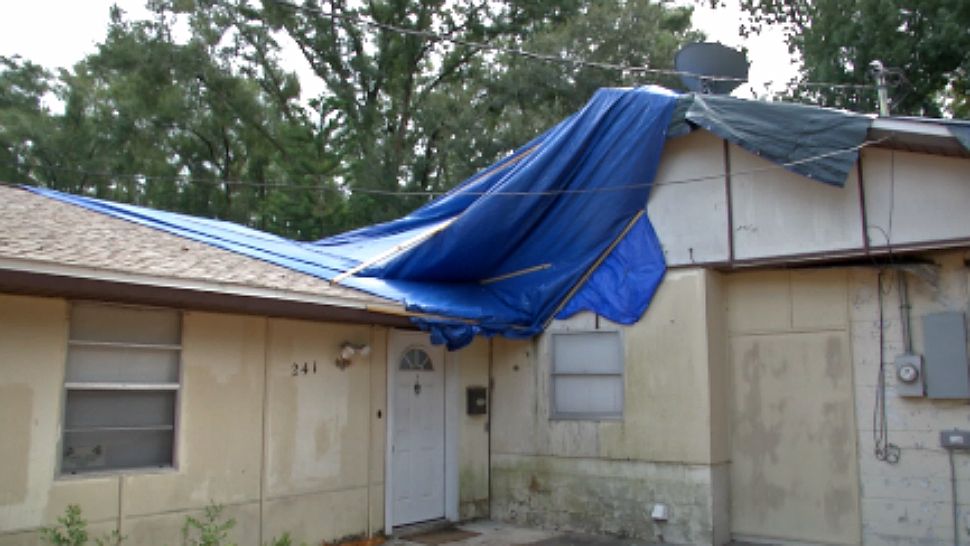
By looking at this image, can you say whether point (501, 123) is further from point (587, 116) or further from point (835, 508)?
point (835, 508)

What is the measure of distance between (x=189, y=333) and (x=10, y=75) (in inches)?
957

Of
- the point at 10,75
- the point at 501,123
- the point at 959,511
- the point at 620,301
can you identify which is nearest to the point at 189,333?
the point at 620,301

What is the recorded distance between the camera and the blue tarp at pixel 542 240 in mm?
9203

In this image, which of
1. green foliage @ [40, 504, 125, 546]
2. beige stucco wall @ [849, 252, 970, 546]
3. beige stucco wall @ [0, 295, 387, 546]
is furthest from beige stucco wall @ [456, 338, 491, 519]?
beige stucco wall @ [849, 252, 970, 546]

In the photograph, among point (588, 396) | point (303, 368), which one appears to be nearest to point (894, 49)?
point (588, 396)

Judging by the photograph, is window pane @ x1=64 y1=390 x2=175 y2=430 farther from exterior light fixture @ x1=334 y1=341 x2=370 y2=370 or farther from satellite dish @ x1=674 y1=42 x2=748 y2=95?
satellite dish @ x1=674 y1=42 x2=748 y2=95

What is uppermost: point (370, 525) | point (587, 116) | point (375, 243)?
point (587, 116)

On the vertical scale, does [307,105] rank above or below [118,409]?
above

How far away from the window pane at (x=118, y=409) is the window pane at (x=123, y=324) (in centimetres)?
48

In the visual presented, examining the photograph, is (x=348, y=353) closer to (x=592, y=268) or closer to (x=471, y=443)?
(x=471, y=443)

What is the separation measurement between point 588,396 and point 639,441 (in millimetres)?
908

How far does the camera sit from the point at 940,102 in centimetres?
1733

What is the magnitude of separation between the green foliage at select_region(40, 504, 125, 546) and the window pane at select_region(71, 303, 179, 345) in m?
1.44

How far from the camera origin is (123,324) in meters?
6.91
